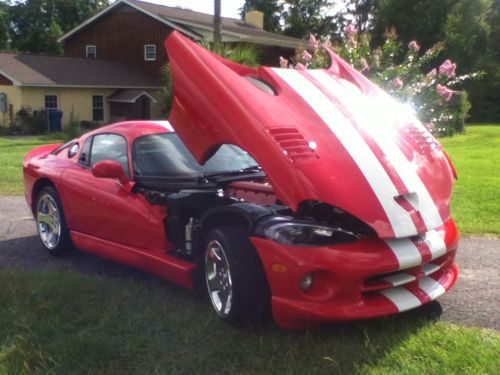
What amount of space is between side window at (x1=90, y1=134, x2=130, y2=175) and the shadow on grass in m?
1.10

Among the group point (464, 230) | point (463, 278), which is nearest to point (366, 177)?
point (463, 278)

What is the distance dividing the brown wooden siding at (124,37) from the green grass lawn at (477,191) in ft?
67.9

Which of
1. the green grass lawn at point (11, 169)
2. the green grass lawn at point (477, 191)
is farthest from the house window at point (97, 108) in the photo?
the green grass lawn at point (477, 191)

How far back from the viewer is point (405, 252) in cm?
357

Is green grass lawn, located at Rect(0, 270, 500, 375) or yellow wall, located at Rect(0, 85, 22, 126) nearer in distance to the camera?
green grass lawn, located at Rect(0, 270, 500, 375)

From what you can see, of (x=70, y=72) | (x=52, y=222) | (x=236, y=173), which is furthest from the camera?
(x=70, y=72)

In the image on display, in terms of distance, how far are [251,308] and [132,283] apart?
142cm

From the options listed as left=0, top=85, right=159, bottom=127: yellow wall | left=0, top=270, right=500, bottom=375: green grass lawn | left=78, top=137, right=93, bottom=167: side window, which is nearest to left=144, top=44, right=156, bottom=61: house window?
left=0, top=85, right=159, bottom=127: yellow wall

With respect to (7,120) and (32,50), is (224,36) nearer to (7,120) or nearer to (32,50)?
(7,120)

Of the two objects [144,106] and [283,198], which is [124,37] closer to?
[144,106]

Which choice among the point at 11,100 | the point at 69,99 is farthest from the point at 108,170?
the point at 69,99

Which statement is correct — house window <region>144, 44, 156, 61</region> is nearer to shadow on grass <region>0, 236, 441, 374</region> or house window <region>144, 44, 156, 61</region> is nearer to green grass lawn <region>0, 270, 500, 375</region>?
shadow on grass <region>0, 236, 441, 374</region>

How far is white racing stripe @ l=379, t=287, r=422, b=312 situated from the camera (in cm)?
357

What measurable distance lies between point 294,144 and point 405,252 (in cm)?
93
